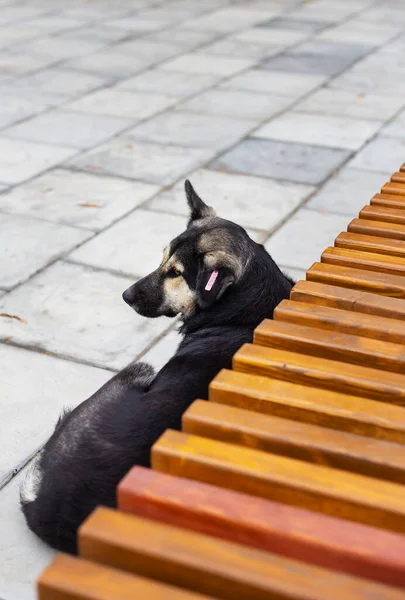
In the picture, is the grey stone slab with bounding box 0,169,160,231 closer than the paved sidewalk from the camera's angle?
No

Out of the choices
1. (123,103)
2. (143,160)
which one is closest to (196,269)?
(143,160)

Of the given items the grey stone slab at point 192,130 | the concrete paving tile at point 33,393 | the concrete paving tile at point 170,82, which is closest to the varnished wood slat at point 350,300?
the concrete paving tile at point 33,393

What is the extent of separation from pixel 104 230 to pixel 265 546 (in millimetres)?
4929

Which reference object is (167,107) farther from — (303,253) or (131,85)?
(303,253)

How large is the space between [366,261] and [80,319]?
228 cm

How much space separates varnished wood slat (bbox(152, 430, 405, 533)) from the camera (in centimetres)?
233

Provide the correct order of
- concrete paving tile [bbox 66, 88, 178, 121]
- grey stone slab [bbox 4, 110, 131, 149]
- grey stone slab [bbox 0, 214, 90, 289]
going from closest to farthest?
grey stone slab [bbox 0, 214, 90, 289]
grey stone slab [bbox 4, 110, 131, 149]
concrete paving tile [bbox 66, 88, 178, 121]

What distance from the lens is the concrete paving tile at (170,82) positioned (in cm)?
1078

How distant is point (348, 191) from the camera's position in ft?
25.5

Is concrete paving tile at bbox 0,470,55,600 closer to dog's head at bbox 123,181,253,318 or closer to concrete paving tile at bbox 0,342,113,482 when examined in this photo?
concrete paving tile at bbox 0,342,113,482

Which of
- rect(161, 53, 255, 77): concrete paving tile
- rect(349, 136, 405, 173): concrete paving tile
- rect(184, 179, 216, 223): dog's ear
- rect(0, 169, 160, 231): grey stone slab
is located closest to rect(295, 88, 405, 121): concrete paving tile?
rect(349, 136, 405, 173): concrete paving tile

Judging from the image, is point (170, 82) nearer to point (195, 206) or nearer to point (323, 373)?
point (195, 206)

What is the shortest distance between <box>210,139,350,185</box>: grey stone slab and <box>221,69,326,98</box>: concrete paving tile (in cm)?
216

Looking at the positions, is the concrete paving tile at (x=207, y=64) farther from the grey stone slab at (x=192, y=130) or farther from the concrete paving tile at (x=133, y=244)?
the concrete paving tile at (x=133, y=244)
